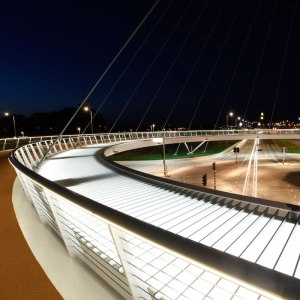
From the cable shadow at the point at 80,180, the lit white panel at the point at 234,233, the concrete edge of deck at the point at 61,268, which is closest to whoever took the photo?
the concrete edge of deck at the point at 61,268

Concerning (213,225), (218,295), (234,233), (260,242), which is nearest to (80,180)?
(213,225)

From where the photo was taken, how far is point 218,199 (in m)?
6.44

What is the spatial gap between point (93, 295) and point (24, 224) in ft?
8.70

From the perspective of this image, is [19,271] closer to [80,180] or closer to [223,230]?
[223,230]

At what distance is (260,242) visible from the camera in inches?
170

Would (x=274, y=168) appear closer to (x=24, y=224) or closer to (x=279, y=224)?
(x=279, y=224)

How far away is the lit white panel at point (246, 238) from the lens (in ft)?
13.4

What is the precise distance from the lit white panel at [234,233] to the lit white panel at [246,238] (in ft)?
0.21

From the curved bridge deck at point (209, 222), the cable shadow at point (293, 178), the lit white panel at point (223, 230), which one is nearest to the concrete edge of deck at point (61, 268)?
the curved bridge deck at point (209, 222)

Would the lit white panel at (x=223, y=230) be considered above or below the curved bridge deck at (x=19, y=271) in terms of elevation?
below

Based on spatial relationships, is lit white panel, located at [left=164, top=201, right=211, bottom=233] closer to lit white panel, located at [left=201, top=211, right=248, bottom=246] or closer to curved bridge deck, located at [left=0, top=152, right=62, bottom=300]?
lit white panel, located at [left=201, top=211, right=248, bottom=246]

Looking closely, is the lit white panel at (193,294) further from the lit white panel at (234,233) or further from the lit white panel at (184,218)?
the lit white panel at (184,218)

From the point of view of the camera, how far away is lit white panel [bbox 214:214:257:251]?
423cm

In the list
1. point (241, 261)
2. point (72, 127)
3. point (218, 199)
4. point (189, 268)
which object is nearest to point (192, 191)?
point (218, 199)
